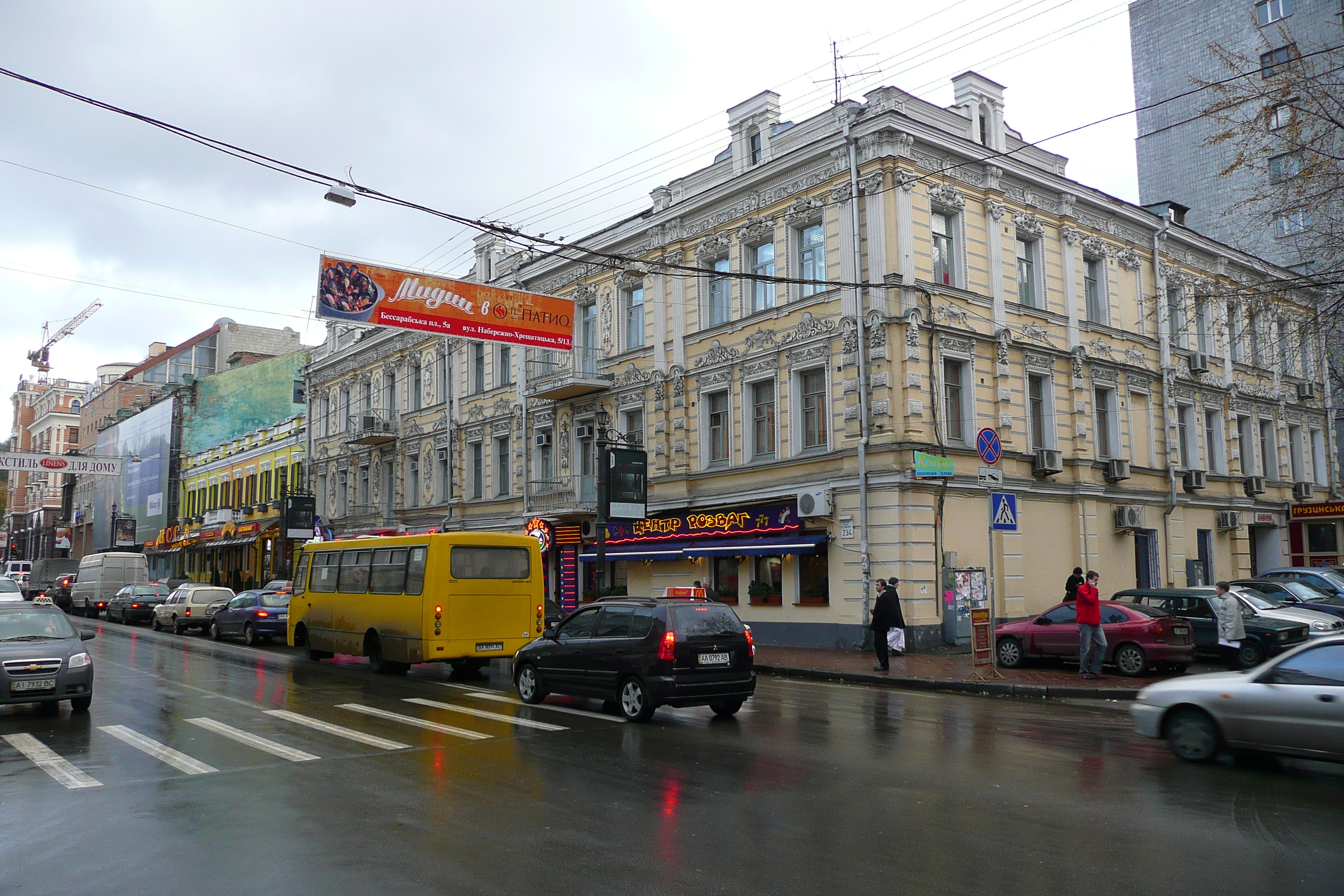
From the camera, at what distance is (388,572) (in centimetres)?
1895

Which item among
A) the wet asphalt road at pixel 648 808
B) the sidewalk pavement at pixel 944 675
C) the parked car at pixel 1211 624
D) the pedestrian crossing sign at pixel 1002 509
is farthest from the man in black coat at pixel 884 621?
the wet asphalt road at pixel 648 808

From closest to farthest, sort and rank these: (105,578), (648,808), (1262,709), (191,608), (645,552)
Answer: (648,808) < (1262,709) < (645,552) < (191,608) < (105,578)

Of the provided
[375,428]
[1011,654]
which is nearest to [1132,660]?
[1011,654]

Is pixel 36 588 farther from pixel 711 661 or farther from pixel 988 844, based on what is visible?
pixel 988 844

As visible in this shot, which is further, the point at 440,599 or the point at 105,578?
the point at 105,578

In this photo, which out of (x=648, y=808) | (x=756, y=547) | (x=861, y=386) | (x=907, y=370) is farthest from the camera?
(x=756, y=547)

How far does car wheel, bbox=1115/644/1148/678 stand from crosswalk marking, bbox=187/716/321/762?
13.3 metres

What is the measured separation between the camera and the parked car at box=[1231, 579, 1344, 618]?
20.7 meters

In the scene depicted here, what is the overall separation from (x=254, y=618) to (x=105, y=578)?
19658mm

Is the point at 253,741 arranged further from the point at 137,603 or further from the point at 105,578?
the point at 105,578

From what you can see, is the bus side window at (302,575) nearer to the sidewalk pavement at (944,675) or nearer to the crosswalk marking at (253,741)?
the crosswalk marking at (253,741)

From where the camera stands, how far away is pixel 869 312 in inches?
877

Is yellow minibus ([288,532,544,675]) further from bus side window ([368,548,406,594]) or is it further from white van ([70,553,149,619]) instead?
white van ([70,553,149,619])

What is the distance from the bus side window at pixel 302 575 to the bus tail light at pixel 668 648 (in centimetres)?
1289
